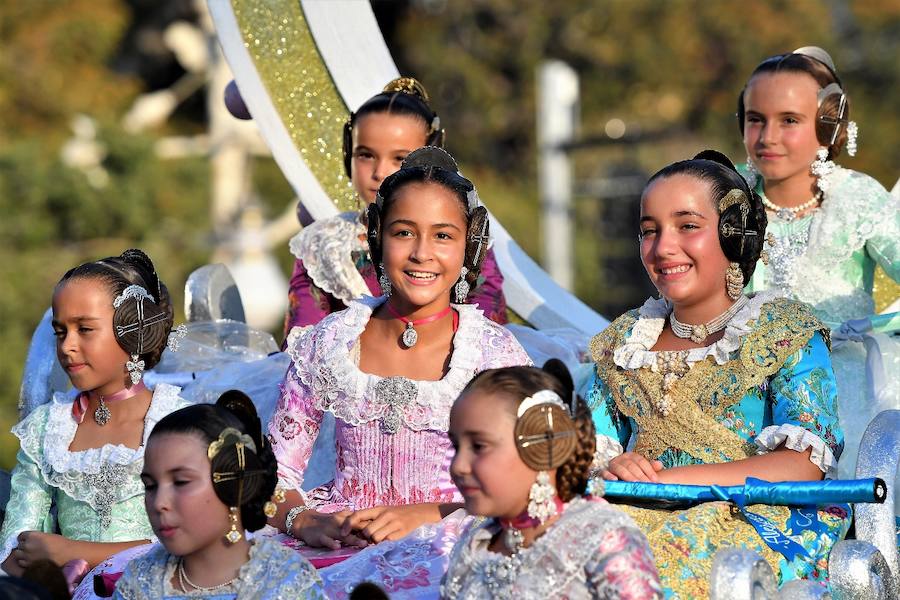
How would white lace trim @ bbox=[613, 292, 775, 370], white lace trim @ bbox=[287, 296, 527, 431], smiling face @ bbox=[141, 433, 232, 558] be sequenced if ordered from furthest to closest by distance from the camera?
white lace trim @ bbox=[613, 292, 775, 370], white lace trim @ bbox=[287, 296, 527, 431], smiling face @ bbox=[141, 433, 232, 558]

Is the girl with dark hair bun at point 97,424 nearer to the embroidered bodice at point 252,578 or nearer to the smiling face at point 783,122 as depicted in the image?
the embroidered bodice at point 252,578

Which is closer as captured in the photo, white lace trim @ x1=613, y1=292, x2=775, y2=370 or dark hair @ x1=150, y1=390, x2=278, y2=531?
dark hair @ x1=150, y1=390, x2=278, y2=531

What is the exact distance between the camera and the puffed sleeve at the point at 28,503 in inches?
182

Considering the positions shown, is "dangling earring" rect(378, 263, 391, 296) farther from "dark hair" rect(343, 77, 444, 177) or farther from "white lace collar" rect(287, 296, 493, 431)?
"dark hair" rect(343, 77, 444, 177)

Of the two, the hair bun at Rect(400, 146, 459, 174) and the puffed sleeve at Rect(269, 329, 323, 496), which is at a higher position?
the hair bun at Rect(400, 146, 459, 174)

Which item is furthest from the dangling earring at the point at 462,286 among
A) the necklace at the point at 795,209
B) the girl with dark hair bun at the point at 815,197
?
the necklace at the point at 795,209

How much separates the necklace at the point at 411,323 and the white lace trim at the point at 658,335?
53 centimetres

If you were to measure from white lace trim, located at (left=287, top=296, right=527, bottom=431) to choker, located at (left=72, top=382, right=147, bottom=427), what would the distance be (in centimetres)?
58

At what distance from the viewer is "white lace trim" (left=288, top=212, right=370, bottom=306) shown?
5.55m

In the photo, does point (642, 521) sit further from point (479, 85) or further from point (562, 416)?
point (479, 85)

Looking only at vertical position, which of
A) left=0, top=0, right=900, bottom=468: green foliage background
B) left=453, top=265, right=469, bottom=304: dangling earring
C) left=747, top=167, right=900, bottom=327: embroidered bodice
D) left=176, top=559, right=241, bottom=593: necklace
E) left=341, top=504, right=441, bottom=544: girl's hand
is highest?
left=0, top=0, right=900, bottom=468: green foliage background

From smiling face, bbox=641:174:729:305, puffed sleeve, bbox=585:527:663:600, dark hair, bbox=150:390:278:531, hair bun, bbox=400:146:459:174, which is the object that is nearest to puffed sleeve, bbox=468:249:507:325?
hair bun, bbox=400:146:459:174

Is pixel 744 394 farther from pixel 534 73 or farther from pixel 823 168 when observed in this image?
pixel 534 73

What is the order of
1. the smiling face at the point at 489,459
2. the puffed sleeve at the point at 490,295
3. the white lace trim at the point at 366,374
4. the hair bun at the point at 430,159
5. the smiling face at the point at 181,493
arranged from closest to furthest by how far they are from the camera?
the smiling face at the point at 489,459, the smiling face at the point at 181,493, the white lace trim at the point at 366,374, the hair bun at the point at 430,159, the puffed sleeve at the point at 490,295
